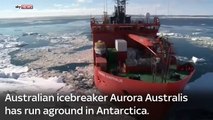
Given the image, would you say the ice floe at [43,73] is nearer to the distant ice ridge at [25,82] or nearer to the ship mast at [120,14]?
the distant ice ridge at [25,82]

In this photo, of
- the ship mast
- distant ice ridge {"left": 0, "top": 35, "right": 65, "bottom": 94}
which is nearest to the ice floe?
distant ice ridge {"left": 0, "top": 35, "right": 65, "bottom": 94}

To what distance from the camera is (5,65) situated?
1013 inches

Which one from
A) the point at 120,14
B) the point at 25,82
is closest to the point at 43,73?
the point at 25,82

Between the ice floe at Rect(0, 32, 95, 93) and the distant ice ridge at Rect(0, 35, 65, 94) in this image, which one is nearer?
the distant ice ridge at Rect(0, 35, 65, 94)

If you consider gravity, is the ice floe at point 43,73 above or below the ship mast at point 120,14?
below

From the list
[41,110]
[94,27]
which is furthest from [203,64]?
[41,110]

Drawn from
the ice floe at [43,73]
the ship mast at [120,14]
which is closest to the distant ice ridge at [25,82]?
the ice floe at [43,73]

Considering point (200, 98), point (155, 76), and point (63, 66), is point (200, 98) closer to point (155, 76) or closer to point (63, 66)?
point (155, 76)

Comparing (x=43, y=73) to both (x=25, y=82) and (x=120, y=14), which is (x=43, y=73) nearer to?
(x=25, y=82)

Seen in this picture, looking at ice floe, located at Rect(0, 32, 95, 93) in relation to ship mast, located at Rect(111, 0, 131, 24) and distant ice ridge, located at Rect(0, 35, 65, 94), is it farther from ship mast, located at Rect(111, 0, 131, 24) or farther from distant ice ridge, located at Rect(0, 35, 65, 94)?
ship mast, located at Rect(111, 0, 131, 24)

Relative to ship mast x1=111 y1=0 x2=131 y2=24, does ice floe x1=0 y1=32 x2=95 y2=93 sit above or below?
below

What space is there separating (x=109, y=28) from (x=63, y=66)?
760cm

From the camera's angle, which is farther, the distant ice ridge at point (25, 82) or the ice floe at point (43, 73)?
the ice floe at point (43, 73)

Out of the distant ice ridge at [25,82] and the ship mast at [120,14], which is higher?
the ship mast at [120,14]
